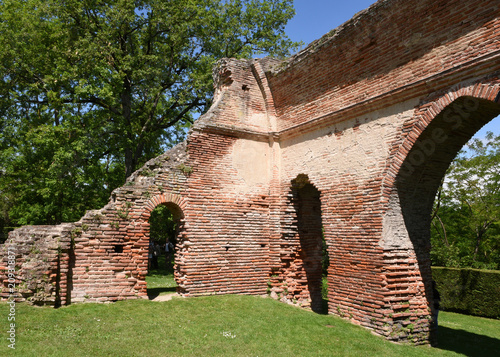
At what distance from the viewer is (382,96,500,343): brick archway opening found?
6.47 meters

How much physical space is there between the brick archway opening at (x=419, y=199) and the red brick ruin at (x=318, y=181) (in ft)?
0.10

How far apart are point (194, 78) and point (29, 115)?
27.5ft

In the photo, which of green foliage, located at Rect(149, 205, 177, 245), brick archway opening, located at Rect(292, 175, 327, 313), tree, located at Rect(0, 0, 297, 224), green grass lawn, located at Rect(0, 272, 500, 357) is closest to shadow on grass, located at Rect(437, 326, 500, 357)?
green grass lawn, located at Rect(0, 272, 500, 357)

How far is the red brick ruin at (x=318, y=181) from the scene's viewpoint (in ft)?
21.1

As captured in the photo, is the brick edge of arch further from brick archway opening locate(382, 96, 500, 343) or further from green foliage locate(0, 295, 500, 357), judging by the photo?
A: green foliage locate(0, 295, 500, 357)

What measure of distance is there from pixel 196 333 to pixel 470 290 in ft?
37.4

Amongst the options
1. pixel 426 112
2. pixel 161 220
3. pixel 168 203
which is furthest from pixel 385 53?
pixel 161 220

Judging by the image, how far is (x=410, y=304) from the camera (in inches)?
269

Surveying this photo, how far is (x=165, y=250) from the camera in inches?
685

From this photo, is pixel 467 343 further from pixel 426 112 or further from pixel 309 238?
pixel 426 112

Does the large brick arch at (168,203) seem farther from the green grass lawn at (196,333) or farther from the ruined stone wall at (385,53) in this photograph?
the ruined stone wall at (385,53)

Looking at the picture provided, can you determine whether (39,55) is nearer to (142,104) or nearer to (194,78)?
(142,104)

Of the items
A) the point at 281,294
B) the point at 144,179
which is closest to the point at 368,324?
the point at 281,294

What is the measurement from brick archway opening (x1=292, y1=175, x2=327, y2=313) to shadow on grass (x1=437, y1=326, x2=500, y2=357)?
322 centimetres
